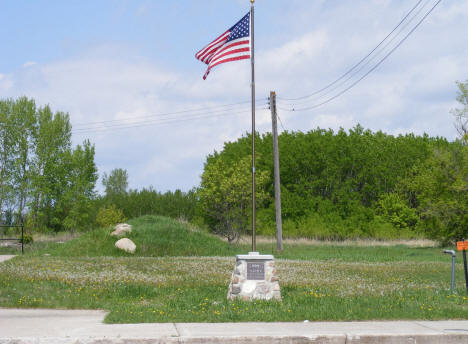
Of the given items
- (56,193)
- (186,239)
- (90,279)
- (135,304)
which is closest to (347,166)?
(186,239)

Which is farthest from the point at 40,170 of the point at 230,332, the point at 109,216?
the point at 230,332

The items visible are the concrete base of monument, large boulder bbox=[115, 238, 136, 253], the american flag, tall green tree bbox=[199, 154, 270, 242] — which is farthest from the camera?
tall green tree bbox=[199, 154, 270, 242]

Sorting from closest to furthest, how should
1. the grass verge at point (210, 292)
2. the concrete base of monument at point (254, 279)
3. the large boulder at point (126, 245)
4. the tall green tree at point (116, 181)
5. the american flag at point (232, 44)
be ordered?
the grass verge at point (210, 292) < the concrete base of monument at point (254, 279) < the american flag at point (232, 44) < the large boulder at point (126, 245) < the tall green tree at point (116, 181)

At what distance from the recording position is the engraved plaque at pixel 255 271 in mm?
12297

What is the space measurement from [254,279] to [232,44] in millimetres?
8425

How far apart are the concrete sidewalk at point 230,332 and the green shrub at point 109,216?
147ft

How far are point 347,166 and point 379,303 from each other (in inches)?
1336

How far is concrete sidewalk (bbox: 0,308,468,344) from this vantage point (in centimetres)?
868

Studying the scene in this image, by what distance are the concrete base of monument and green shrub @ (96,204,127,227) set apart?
4369 centimetres

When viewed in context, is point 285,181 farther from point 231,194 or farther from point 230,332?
point 230,332

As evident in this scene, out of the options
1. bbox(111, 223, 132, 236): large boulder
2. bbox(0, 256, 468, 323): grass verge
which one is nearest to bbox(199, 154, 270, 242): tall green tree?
bbox(111, 223, 132, 236): large boulder

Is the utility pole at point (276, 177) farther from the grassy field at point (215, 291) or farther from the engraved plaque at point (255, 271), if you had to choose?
the engraved plaque at point (255, 271)

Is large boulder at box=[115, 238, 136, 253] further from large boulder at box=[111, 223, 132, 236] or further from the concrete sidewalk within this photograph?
the concrete sidewalk

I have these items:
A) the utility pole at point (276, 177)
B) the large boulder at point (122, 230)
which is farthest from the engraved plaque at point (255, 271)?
the utility pole at point (276, 177)
